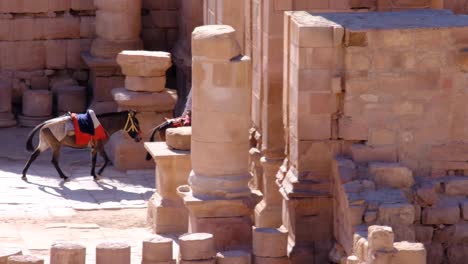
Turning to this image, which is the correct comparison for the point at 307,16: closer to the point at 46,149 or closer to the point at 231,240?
the point at 231,240

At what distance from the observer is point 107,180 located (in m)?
19.9

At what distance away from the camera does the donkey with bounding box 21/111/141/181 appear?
1978cm

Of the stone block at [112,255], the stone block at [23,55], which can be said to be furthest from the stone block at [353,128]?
the stone block at [23,55]

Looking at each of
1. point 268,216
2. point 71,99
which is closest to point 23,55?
point 71,99

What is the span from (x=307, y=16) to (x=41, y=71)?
388 inches

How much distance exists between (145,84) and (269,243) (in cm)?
720

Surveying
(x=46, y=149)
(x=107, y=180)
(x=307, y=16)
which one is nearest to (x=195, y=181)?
(x=307, y=16)

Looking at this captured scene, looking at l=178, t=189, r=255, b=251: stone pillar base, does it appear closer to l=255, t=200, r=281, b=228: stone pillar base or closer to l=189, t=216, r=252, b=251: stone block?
l=189, t=216, r=252, b=251: stone block

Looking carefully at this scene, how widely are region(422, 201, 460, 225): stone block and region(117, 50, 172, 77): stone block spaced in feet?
24.6

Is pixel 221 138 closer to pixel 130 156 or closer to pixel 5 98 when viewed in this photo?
pixel 130 156

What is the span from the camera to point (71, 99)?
77.0 feet

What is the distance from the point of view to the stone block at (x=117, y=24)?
22922 mm

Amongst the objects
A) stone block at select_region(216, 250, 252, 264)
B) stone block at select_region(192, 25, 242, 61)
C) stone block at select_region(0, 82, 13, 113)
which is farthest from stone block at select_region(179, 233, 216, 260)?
stone block at select_region(0, 82, 13, 113)

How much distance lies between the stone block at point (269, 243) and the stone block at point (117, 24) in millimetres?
9546
